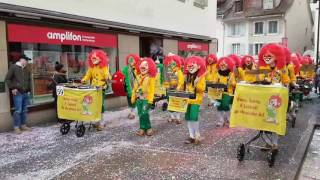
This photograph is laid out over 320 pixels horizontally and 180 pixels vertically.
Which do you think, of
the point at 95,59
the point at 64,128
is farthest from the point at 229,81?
the point at 64,128

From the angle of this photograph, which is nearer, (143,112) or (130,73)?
(143,112)

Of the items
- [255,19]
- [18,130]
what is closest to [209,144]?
[18,130]

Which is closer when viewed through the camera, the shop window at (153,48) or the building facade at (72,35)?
the building facade at (72,35)

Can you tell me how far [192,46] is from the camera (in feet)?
62.4

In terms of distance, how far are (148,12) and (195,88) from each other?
316 inches

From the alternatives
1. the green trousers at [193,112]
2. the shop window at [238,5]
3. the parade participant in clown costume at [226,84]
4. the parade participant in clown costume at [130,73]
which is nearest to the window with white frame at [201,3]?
the parade participant in clown costume at [130,73]

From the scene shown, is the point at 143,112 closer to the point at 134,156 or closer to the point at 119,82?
the point at 134,156

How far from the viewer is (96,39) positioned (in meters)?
11.6

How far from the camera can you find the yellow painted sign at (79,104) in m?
7.79

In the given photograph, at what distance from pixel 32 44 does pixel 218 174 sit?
636cm

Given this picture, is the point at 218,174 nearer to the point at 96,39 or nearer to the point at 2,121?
the point at 2,121

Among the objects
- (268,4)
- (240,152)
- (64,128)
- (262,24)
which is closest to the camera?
(240,152)

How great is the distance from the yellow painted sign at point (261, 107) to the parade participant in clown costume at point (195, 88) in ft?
4.32

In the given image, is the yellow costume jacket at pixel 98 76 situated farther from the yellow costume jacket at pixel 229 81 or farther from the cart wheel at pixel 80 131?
the yellow costume jacket at pixel 229 81
